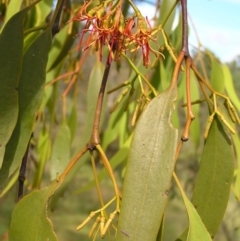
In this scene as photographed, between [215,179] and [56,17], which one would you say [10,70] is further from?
[215,179]

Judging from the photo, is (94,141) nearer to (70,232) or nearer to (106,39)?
(106,39)

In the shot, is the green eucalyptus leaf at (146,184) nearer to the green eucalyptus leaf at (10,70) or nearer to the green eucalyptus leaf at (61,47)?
the green eucalyptus leaf at (10,70)

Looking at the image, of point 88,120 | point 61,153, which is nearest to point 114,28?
point 88,120

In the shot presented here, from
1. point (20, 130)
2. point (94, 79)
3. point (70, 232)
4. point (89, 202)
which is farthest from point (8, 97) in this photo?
point (89, 202)

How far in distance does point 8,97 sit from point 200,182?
8.9 inches

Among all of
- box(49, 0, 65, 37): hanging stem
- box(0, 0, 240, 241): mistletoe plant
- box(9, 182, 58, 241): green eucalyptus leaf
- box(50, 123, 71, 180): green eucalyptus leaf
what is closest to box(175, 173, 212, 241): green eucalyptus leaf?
box(0, 0, 240, 241): mistletoe plant

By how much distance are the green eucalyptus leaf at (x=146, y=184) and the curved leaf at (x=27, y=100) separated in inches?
6.0

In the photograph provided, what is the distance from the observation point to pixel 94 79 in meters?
0.89

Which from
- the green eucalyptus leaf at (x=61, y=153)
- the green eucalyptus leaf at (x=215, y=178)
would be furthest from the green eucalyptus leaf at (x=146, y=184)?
the green eucalyptus leaf at (x=61, y=153)

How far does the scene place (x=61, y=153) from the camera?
0.93 m

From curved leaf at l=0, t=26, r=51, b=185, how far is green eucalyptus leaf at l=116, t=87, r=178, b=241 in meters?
0.15

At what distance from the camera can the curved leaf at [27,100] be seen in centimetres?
54

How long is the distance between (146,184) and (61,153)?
1.68 ft

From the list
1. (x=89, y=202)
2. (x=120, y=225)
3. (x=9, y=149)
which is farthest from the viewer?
(x=89, y=202)
